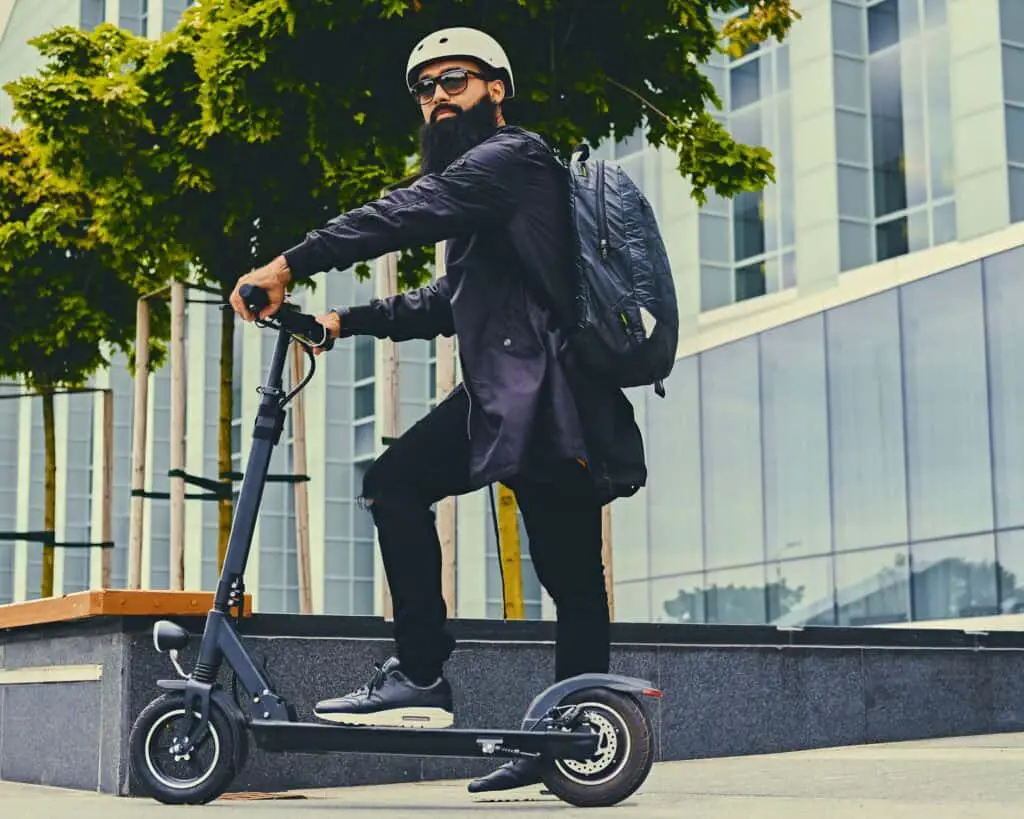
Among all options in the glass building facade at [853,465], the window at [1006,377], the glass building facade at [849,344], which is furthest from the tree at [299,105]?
the glass building facade at [853,465]

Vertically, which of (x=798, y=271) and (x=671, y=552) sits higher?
(x=798, y=271)

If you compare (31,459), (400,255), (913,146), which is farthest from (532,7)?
(31,459)

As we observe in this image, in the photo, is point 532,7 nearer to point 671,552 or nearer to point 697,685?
point 697,685

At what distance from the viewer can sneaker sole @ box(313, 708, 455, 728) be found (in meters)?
4.65

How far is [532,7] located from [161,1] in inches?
1159

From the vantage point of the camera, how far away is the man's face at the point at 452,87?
488 cm

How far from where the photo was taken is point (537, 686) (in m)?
6.99

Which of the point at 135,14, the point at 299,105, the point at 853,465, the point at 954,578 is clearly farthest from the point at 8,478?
the point at 299,105

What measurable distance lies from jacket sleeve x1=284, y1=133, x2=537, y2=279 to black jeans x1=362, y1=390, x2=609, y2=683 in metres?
0.49

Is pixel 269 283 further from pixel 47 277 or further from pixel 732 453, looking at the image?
pixel 732 453

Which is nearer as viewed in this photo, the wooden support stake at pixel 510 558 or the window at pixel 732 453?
the wooden support stake at pixel 510 558

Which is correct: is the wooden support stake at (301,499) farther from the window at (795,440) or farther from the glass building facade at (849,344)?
the window at (795,440)

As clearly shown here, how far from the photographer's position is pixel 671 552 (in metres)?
29.5

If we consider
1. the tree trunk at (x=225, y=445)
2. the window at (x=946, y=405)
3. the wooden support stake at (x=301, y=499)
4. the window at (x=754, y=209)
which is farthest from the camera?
the window at (x=754, y=209)
